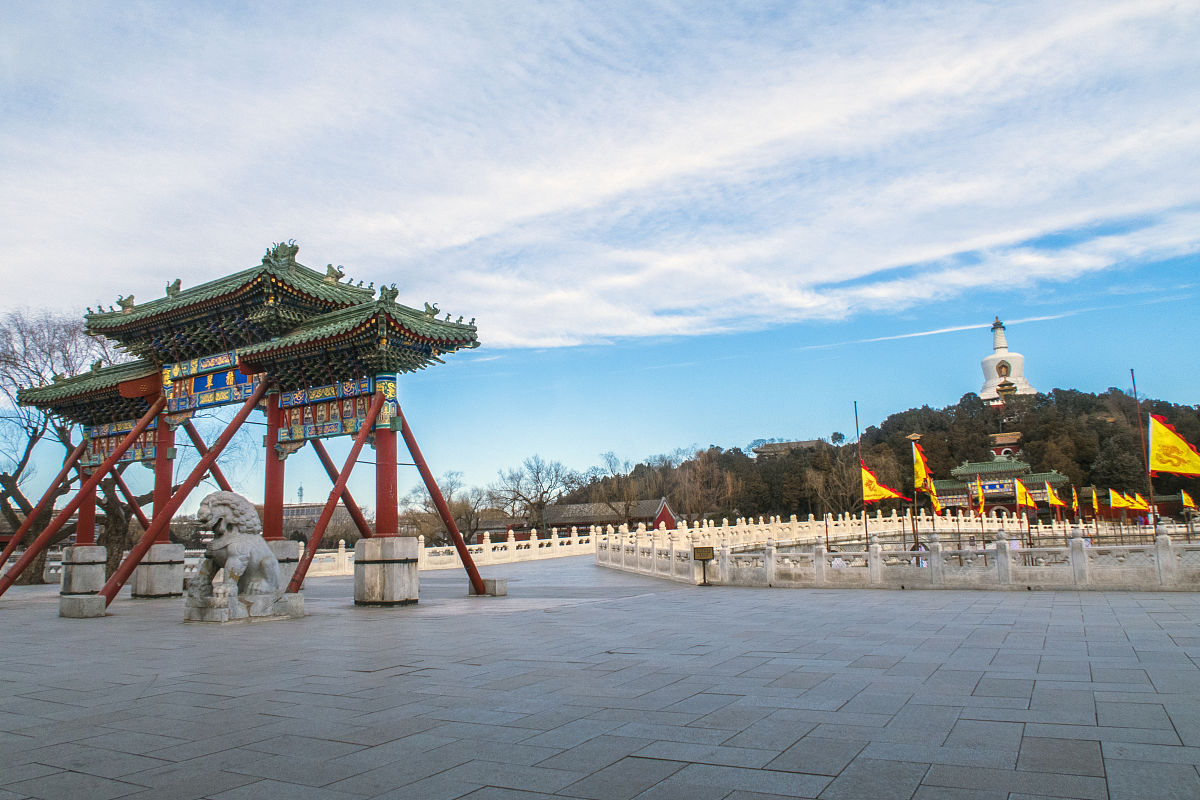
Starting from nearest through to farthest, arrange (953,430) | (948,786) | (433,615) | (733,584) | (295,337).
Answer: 1. (948,786)
2. (433,615)
3. (295,337)
4. (733,584)
5. (953,430)

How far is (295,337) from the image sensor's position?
1386cm

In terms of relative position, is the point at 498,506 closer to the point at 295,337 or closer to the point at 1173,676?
the point at 295,337

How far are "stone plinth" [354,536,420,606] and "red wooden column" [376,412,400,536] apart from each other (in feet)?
0.92

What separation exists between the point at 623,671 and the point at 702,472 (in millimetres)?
54864

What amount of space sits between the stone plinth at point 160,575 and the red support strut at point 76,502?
1739 millimetres

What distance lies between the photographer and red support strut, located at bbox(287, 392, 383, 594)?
480 inches

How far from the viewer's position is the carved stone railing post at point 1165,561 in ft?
41.9

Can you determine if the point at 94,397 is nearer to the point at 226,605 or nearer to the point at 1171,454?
the point at 226,605

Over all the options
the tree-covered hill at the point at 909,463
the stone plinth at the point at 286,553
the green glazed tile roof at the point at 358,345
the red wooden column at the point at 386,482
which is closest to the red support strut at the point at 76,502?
the green glazed tile roof at the point at 358,345

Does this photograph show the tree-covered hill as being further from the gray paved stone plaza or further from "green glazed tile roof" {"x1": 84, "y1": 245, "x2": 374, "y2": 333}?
the gray paved stone plaza

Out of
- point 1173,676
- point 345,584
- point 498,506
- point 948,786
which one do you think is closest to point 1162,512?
point 498,506

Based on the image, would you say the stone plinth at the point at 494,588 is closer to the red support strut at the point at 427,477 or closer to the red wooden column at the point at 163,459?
the red support strut at the point at 427,477

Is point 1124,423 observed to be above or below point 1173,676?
above

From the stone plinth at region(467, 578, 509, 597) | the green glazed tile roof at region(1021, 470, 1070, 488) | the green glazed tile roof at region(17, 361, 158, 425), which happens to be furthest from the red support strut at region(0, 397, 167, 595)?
the green glazed tile roof at region(1021, 470, 1070, 488)
